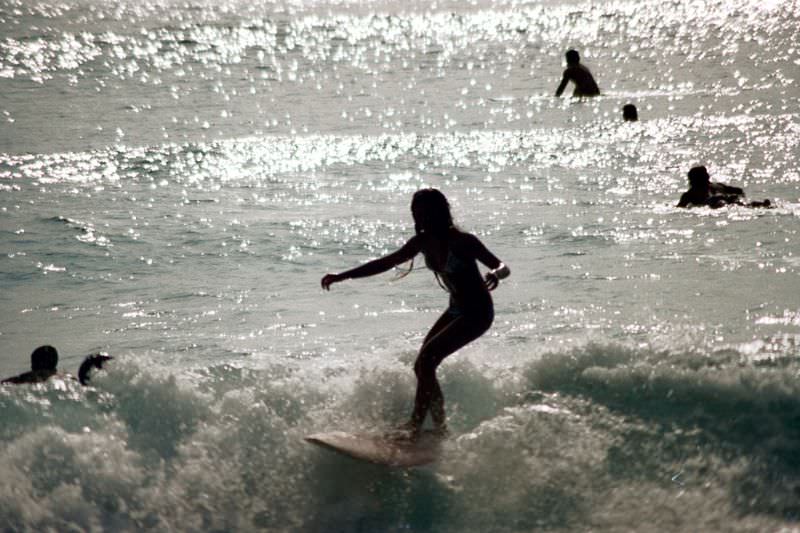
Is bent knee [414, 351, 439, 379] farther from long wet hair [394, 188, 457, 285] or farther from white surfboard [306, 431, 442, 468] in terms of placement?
long wet hair [394, 188, 457, 285]

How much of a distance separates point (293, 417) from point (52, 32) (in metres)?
48.1

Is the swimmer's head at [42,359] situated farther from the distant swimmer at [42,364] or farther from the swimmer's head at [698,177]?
the swimmer's head at [698,177]

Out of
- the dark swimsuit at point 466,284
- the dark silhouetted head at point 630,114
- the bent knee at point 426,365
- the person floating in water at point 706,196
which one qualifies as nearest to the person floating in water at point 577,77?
the dark silhouetted head at point 630,114

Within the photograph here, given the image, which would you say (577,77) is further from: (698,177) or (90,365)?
(90,365)

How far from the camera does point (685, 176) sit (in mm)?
19375

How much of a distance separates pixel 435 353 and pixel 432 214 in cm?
89

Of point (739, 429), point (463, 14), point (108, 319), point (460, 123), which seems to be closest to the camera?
point (739, 429)

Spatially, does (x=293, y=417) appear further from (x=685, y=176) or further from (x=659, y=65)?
(x=659, y=65)

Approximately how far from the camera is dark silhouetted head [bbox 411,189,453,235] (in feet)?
24.6

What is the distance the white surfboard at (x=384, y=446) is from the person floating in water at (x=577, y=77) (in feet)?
64.6

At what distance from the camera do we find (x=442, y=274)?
7648mm

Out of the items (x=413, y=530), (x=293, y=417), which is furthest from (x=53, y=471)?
(x=413, y=530)

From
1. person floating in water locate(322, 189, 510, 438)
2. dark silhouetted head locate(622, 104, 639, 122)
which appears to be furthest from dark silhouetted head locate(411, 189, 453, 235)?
dark silhouetted head locate(622, 104, 639, 122)

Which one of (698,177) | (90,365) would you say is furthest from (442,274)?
(698,177)
